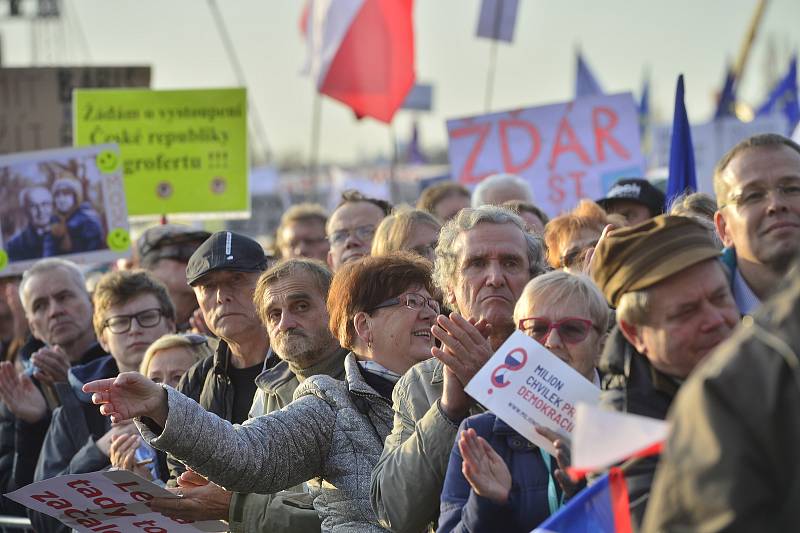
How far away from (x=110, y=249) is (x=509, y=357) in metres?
5.83

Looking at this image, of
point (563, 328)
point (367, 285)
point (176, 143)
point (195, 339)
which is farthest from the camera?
point (176, 143)

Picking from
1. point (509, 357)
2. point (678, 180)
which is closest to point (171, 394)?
point (509, 357)

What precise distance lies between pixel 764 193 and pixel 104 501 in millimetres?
2506

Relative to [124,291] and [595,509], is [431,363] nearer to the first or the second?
[595,509]

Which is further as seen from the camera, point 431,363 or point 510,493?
point 431,363

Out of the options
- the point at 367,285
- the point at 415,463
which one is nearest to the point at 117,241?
the point at 367,285

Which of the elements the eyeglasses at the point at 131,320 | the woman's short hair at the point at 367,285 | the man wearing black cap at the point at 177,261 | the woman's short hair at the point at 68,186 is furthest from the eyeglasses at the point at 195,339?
the woman's short hair at the point at 68,186

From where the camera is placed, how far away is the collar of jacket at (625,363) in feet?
10.8

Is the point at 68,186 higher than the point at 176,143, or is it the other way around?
the point at 176,143

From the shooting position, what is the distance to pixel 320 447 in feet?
15.0

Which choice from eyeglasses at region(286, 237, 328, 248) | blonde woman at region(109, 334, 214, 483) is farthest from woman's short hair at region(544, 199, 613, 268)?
eyeglasses at region(286, 237, 328, 248)

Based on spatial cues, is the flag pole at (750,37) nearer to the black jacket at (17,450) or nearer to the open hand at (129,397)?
the black jacket at (17,450)

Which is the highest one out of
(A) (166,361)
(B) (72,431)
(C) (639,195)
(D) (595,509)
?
(C) (639,195)

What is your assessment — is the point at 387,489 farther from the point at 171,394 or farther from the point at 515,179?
the point at 515,179
